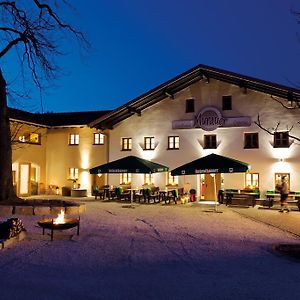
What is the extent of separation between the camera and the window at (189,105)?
21438 millimetres

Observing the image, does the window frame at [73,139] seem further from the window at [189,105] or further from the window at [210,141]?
the window at [210,141]

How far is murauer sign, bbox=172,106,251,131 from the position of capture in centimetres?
2016

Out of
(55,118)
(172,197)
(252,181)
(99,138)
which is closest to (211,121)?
(252,181)

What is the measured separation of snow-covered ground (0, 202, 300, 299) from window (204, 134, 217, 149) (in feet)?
30.5

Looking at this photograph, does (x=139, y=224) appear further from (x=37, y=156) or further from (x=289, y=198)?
(x=37, y=156)

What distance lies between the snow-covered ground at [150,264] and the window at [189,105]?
10.7 m

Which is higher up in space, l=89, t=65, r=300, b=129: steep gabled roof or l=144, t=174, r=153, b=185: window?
l=89, t=65, r=300, b=129: steep gabled roof

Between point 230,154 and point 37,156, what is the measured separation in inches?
501

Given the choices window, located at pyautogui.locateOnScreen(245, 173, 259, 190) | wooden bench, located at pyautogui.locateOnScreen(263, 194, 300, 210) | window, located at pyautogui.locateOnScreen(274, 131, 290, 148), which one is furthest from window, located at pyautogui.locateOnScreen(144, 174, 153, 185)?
window, located at pyautogui.locateOnScreen(274, 131, 290, 148)

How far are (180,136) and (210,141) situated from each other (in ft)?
5.97

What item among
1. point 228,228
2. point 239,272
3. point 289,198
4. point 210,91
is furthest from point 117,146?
point 239,272

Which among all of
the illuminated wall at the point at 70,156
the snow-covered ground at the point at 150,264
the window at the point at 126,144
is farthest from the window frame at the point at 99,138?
the snow-covered ground at the point at 150,264

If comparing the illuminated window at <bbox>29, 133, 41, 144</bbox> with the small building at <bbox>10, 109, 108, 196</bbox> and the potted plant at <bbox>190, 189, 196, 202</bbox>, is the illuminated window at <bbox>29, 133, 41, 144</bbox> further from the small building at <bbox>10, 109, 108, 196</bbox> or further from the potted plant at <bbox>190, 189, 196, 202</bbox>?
the potted plant at <bbox>190, 189, 196, 202</bbox>

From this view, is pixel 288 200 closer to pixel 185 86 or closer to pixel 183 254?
pixel 185 86
